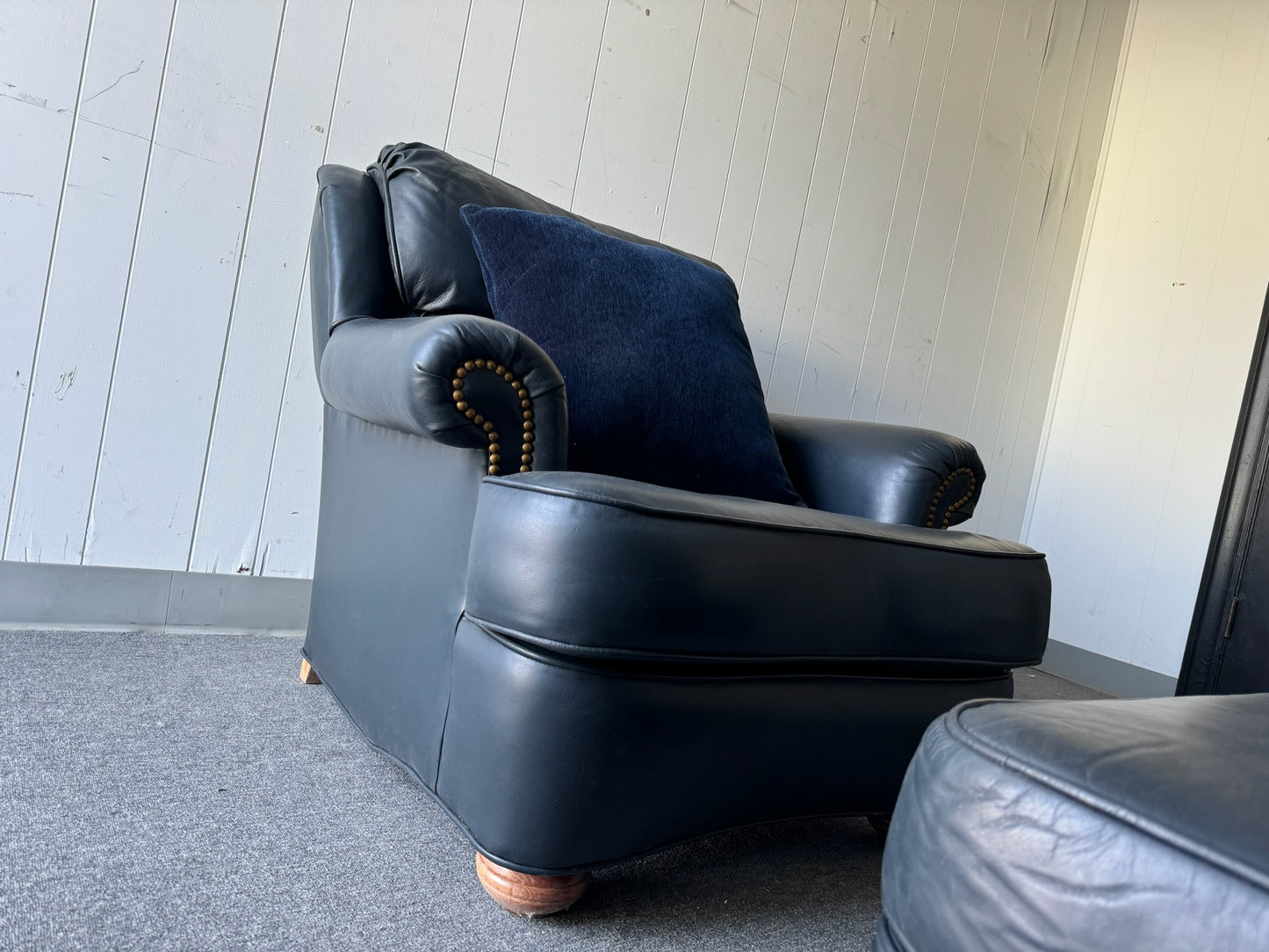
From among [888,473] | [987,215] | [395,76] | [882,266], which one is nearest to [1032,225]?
[987,215]

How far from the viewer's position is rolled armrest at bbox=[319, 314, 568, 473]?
100cm

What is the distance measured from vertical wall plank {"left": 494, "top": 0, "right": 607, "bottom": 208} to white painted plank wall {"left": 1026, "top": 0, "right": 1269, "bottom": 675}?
1.94 meters

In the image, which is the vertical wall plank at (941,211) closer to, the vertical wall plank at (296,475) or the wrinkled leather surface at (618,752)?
the vertical wall plank at (296,475)

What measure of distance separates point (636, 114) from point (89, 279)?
123cm

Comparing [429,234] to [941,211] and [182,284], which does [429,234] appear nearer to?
[182,284]

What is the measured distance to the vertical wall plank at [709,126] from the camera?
2.26 metres

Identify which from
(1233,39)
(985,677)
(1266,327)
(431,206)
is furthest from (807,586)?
(1233,39)

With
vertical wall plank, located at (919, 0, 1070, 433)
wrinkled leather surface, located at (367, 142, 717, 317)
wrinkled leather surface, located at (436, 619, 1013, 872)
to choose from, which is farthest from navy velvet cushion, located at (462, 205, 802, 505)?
vertical wall plank, located at (919, 0, 1070, 433)

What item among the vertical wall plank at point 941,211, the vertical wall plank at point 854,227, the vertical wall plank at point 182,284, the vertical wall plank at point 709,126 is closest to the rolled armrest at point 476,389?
the vertical wall plank at point 182,284

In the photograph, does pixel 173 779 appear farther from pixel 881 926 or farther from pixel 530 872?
pixel 881 926

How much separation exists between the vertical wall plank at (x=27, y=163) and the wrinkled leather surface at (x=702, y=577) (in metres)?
1.08

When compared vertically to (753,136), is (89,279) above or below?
below

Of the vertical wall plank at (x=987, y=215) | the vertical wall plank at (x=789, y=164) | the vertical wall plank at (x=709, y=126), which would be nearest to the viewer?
the vertical wall plank at (x=709, y=126)

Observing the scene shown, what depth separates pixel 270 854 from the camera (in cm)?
102
